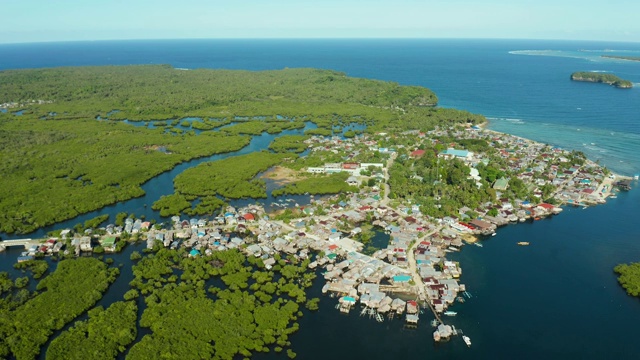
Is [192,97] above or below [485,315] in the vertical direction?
above

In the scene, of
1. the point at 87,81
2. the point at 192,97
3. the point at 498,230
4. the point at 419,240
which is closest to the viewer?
the point at 419,240

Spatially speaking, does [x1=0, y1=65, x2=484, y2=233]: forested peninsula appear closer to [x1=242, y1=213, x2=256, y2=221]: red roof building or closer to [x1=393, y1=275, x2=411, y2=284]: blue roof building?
[x1=242, y1=213, x2=256, y2=221]: red roof building

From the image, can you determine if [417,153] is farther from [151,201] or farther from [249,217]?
[151,201]

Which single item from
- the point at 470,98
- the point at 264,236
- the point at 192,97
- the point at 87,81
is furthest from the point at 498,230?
the point at 87,81

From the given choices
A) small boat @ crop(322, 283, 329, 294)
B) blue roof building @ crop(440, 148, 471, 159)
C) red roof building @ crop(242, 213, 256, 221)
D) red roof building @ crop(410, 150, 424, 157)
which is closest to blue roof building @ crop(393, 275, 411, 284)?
small boat @ crop(322, 283, 329, 294)

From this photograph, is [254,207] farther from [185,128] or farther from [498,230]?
[185,128]

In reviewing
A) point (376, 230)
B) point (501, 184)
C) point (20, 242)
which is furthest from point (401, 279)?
point (20, 242)

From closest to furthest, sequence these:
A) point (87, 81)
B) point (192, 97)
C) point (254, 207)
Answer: point (254, 207) < point (192, 97) < point (87, 81)
